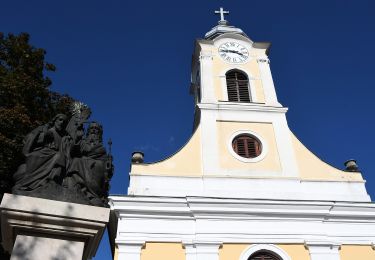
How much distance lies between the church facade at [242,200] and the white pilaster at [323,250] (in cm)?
3

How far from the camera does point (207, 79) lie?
55.1ft

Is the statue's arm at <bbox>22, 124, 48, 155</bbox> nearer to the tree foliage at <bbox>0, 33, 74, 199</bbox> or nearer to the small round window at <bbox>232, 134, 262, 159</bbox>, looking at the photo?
the tree foliage at <bbox>0, 33, 74, 199</bbox>

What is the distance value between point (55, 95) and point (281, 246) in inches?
331

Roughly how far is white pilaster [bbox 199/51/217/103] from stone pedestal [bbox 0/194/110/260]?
1230 cm

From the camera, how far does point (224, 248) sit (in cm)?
1202

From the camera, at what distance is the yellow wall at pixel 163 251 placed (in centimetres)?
1182

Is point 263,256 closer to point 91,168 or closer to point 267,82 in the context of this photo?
point 267,82

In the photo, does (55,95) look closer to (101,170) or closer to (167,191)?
(167,191)

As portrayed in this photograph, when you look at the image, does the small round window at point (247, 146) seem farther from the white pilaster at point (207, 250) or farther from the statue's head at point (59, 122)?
the statue's head at point (59, 122)

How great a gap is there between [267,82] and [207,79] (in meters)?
2.51

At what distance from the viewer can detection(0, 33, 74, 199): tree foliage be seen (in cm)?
1036

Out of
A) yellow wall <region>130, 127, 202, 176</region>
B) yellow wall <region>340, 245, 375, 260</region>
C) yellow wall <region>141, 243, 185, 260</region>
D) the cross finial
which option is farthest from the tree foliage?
the cross finial

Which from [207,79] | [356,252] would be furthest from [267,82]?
[356,252]

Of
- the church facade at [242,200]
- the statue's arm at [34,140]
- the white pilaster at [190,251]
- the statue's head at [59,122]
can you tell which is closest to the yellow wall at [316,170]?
the church facade at [242,200]
